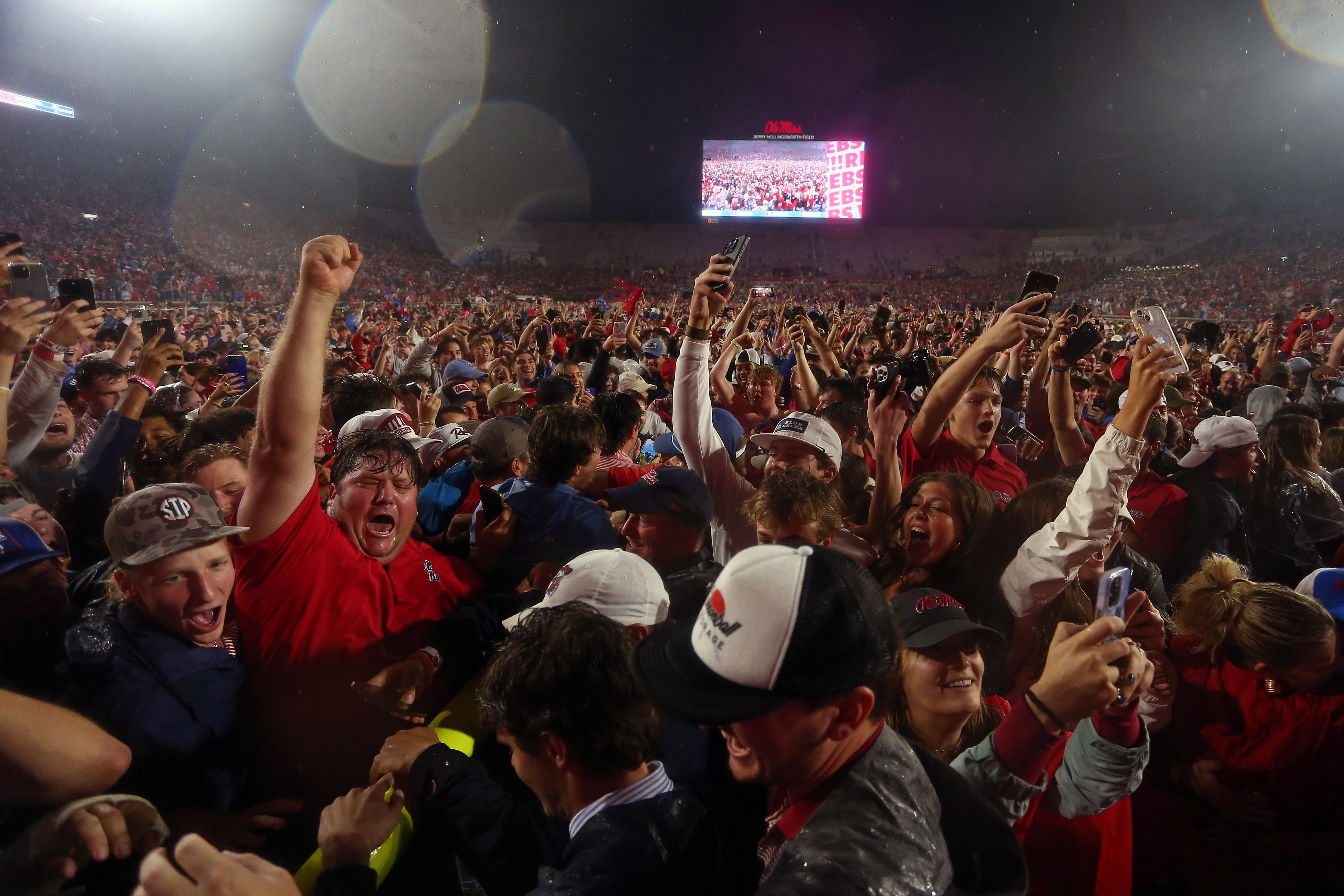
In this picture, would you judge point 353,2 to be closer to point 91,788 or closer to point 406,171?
point 406,171

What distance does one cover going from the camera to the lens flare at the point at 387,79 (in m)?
24.7

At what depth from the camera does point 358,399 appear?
397 centimetres

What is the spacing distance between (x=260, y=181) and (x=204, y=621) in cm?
4613

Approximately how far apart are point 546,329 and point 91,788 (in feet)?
35.0

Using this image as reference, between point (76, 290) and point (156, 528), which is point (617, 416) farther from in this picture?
point (76, 290)

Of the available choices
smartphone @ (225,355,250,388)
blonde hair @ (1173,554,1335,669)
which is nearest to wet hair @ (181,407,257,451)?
smartphone @ (225,355,250,388)

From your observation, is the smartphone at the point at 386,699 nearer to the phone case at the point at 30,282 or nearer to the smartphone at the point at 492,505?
the smartphone at the point at 492,505

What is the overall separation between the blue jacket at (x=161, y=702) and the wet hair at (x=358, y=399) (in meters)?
2.31

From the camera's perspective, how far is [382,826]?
138cm

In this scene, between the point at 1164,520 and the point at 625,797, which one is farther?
the point at 1164,520

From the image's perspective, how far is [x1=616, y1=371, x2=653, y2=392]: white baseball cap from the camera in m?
6.26

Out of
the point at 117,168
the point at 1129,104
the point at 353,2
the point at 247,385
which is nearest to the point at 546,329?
the point at 247,385

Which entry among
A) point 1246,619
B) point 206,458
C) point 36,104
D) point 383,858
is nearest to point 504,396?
point 206,458

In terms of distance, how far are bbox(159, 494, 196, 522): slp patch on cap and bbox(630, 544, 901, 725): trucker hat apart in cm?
142
